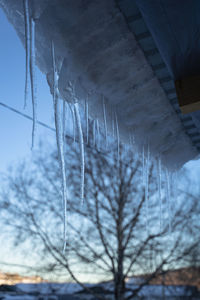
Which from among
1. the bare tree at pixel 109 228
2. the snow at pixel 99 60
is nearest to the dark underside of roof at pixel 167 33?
the snow at pixel 99 60

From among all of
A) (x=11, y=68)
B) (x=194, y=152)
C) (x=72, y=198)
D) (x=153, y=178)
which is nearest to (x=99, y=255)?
(x=72, y=198)

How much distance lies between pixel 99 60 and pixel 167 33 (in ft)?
1.05

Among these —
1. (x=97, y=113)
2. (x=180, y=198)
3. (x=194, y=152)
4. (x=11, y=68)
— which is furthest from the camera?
(x=180, y=198)

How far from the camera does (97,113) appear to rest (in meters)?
1.69

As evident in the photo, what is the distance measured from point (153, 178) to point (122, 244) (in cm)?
292

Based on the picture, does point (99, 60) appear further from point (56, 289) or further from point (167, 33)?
point (56, 289)

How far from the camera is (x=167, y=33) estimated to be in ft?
3.85

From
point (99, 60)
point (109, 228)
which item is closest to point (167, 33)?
point (99, 60)

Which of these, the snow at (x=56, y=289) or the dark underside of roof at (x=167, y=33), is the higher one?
the dark underside of roof at (x=167, y=33)

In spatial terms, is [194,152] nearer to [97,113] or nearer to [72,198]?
[97,113]

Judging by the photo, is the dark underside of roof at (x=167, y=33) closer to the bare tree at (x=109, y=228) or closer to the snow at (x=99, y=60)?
the snow at (x=99, y=60)

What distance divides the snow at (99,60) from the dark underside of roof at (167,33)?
0.14 ft

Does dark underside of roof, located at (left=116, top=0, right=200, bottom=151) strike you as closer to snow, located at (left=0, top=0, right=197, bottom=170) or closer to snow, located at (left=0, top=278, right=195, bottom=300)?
snow, located at (left=0, top=0, right=197, bottom=170)

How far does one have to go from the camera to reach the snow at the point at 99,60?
1.06 metres
